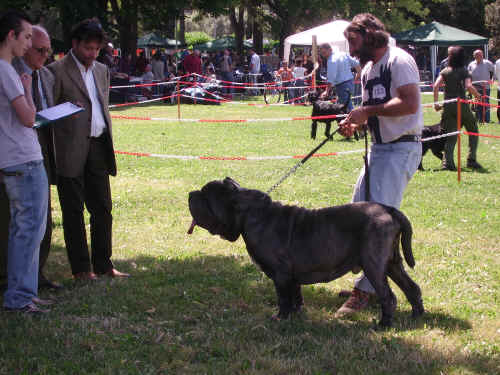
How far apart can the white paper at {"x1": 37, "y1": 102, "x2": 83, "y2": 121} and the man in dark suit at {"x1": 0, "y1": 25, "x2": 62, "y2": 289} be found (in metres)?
0.32

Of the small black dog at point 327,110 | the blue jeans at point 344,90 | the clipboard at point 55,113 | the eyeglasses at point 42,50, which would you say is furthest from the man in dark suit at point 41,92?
the blue jeans at point 344,90

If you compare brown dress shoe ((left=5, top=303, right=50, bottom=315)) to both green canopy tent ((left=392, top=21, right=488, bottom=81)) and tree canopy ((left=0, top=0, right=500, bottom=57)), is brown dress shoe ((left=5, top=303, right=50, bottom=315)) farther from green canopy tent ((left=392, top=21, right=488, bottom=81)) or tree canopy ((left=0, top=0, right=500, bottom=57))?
green canopy tent ((left=392, top=21, right=488, bottom=81))

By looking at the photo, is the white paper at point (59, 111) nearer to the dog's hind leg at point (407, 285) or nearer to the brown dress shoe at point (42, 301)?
the brown dress shoe at point (42, 301)

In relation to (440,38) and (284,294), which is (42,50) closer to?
(284,294)

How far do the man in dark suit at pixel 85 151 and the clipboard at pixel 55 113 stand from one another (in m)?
0.34

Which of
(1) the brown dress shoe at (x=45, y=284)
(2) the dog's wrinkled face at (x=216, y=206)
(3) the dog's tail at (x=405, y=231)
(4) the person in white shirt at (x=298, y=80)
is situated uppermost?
(4) the person in white shirt at (x=298, y=80)

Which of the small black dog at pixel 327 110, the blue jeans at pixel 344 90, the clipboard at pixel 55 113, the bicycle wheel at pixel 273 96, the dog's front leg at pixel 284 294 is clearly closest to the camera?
the dog's front leg at pixel 284 294

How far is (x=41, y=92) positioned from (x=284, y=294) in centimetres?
256

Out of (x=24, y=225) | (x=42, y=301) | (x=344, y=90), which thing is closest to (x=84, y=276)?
(x=42, y=301)

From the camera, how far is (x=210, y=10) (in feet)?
102

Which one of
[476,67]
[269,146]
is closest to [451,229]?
[269,146]

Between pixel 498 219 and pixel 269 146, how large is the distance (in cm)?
653

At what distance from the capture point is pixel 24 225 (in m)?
4.23

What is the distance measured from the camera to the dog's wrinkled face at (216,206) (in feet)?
13.2
